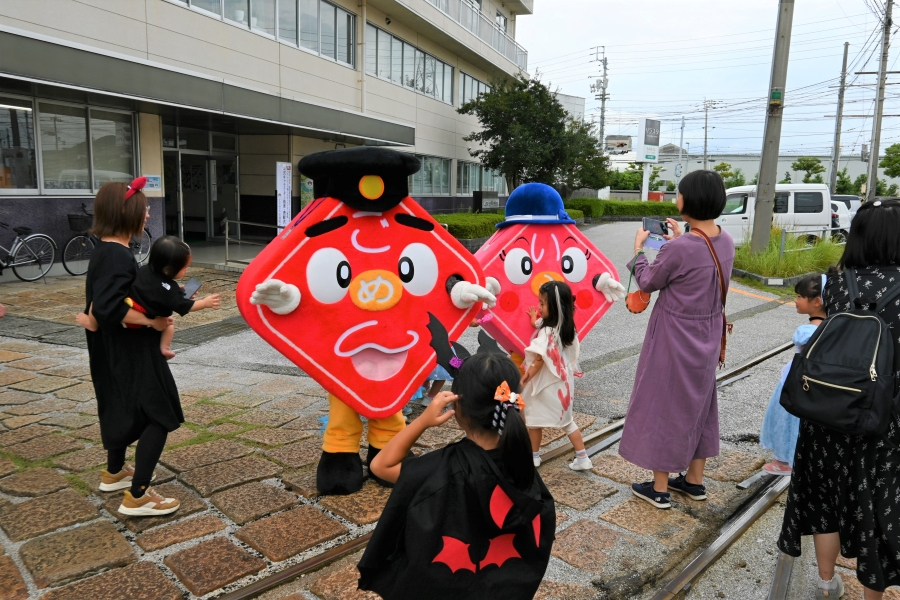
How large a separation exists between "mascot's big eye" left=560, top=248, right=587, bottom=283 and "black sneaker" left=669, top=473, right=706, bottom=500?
178 cm

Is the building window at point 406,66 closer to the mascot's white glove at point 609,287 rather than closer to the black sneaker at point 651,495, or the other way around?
the mascot's white glove at point 609,287

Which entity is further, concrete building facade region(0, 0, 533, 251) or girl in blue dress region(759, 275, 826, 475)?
concrete building facade region(0, 0, 533, 251)

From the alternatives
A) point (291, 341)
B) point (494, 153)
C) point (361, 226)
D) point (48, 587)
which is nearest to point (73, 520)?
point (48, 587)

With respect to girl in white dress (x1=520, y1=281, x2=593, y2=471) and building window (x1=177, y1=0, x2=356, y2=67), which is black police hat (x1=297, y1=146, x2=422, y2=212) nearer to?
girl in white dress (x1=520, y1=281, x2=593, y2=471)

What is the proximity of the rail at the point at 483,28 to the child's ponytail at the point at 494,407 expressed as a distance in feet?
66.8

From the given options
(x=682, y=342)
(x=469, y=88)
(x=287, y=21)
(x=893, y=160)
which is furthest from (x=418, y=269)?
(x=893, y=160)

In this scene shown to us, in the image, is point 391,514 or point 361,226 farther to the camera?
point 361,226

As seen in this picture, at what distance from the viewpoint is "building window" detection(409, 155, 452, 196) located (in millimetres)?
22109

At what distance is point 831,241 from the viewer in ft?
51.5

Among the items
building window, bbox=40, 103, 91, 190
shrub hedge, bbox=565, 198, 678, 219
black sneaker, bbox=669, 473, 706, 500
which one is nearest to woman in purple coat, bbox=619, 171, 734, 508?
black sneaker, bbox=669, 473, 706, 500

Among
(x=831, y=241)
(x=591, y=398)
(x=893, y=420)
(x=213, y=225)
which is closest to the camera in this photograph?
(x=893, y=420)

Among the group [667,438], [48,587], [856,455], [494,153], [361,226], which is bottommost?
[48,587]

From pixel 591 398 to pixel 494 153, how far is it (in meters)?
18.3

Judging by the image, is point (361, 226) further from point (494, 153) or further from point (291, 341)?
point (494, 153)
